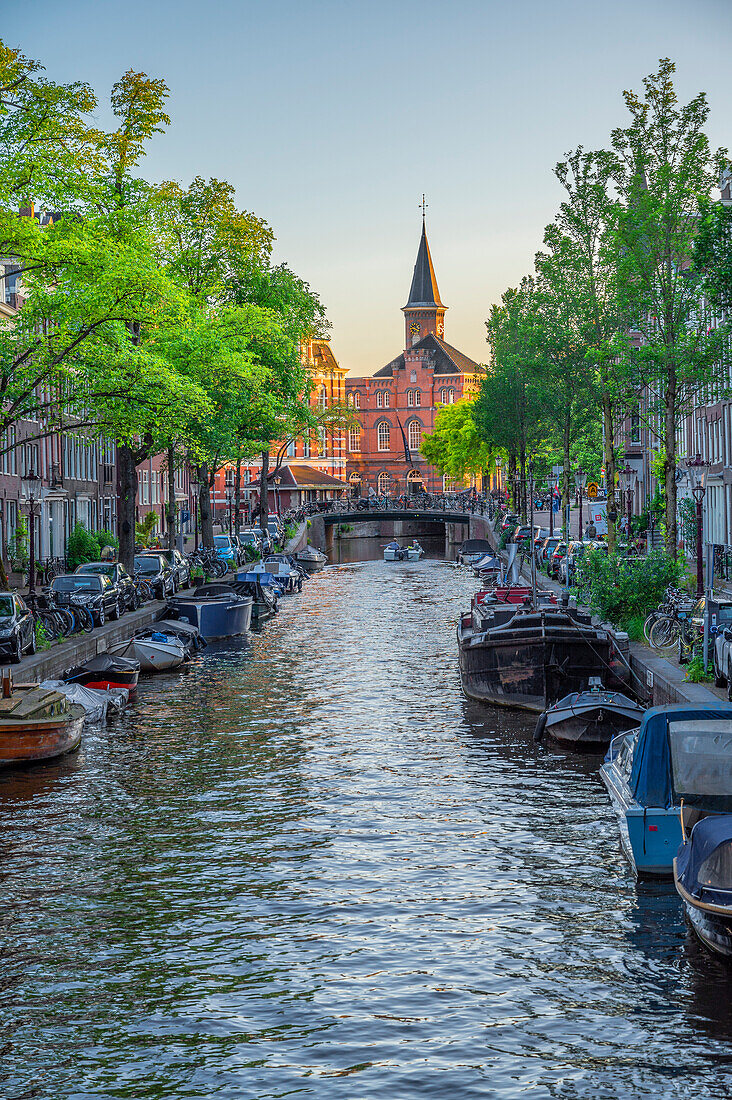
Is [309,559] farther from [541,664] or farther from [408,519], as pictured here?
[541,664]

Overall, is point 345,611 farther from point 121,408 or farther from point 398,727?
point 398,727

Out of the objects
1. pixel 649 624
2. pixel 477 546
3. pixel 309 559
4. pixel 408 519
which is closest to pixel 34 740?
pixel 649 624

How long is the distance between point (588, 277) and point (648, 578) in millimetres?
27821

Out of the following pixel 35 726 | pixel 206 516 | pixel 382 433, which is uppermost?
Result: pixel 382 433

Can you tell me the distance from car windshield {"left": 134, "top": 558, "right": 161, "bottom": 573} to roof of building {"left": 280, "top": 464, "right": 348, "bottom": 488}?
83.9 m

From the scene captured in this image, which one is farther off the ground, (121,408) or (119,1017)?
(121,408)

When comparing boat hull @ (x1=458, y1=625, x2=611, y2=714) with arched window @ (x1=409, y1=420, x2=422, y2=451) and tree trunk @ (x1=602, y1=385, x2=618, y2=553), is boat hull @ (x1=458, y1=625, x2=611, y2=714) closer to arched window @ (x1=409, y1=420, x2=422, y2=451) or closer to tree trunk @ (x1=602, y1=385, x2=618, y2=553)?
tree trunk @ (x1=602, y1=385, x2=618, y2=553)

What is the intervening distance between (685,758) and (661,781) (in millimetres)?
429

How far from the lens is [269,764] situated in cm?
2562

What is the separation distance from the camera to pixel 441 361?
184000 mm

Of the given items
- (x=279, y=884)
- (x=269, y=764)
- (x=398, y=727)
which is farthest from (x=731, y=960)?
(x=398, y=727)

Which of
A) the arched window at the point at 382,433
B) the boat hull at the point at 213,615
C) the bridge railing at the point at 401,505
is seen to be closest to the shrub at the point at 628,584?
the boat hull at the point at 213,615

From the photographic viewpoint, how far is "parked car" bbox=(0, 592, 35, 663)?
30.5m

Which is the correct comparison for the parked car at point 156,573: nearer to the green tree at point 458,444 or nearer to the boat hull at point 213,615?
the boat hull at point 213,615
